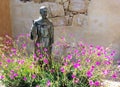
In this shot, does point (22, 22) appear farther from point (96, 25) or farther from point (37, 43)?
point (37, 43)

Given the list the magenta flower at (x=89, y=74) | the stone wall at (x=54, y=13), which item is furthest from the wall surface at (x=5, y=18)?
the magenta flower at (x=89, y=74)

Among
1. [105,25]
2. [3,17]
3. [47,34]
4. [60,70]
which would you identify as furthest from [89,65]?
[3,17]

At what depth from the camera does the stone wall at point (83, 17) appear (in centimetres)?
589

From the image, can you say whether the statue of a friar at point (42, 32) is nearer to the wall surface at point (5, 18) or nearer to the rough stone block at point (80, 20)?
the rough stone block at point (80, 20)

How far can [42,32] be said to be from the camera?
12.9 ft

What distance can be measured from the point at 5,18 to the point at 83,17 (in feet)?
4.63

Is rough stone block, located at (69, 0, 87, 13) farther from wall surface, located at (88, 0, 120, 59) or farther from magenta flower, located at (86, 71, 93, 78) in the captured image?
magenta flower, located at (86, 71, 93, 78)

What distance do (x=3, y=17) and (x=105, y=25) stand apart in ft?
5.97

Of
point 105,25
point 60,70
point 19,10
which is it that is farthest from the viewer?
point 19,10

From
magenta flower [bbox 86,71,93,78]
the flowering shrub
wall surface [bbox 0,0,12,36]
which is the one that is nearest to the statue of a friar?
the flowering shrub

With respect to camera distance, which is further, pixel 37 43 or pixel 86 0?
pixel 86 0

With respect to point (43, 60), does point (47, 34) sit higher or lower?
higher

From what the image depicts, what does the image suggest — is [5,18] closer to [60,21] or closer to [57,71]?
[60,21]

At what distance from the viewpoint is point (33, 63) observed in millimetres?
3889
